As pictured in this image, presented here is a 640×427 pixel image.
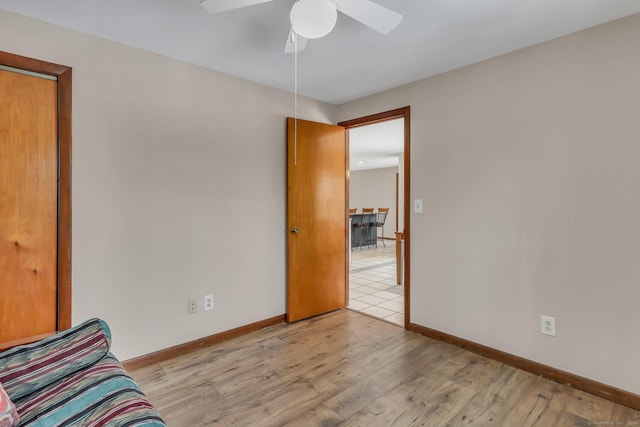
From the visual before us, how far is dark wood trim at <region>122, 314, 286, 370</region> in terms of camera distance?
2.26 m

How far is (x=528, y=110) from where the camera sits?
86.8 inches

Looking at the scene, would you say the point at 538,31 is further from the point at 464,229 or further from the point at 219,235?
the point at 219,235

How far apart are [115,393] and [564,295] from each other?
249 centimetres

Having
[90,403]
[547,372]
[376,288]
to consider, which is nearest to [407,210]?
[547,372]

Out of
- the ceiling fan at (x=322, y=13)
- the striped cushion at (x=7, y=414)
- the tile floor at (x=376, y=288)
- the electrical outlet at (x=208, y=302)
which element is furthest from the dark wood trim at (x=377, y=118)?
the striped cushion at (x=7, y=414)

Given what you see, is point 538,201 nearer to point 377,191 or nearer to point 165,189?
point 165,189

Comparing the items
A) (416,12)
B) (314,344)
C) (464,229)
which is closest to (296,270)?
(314,344)

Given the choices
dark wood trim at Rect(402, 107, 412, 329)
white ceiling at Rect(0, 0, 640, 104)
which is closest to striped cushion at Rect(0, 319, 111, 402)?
white ceiling at Rect(0, 0, 640, 104)

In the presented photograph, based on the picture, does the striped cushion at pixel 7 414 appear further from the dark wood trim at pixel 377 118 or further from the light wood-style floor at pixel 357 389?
the dark wood trim at pixel 377 118

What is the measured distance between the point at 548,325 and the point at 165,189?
2842mm

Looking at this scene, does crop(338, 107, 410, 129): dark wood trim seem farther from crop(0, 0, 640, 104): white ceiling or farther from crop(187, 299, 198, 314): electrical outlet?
crop(187, 299, 198, 314): electrical outlet

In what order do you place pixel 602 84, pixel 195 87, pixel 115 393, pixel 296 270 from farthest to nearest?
pixel 296 270 < pixel 195 87 < pixel 602 84 < pixel 115 393

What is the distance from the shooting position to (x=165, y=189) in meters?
2.37

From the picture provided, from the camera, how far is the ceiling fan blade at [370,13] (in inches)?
54.1
